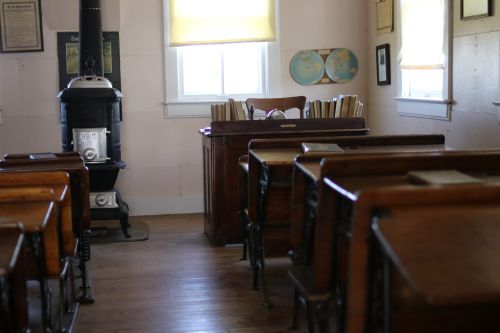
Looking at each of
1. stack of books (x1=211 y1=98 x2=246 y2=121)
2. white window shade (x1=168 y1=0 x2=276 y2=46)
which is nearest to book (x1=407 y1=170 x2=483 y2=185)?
stack of books (x1=211 y1=98 x2=246 y2=121)

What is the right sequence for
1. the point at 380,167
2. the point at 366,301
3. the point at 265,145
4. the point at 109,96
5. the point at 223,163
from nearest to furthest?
the point at 366,301 < the point at 380,167 < the point at 265,145 < the point at 223,163 < the point at 109,96

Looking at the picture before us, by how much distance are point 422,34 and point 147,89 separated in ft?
8.02

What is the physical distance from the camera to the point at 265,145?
3.74m

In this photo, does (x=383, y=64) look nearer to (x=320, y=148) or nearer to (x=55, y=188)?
(x=320, y=148)

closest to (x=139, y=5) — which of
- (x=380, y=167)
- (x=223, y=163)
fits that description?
(x=223, y=163)

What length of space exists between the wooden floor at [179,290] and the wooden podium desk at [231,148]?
0.16m

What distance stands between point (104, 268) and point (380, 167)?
2.59 metres

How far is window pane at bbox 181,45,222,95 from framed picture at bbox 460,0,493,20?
2493 mm

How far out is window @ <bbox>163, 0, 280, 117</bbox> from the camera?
609 centimetres

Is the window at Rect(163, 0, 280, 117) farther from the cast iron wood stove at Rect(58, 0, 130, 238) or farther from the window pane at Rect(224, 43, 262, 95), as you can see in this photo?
the cast iron wood stove at Rect(58, 0, 130, 238)

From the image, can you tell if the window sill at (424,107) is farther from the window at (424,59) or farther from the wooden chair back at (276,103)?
the wooden chair back at (276,103)

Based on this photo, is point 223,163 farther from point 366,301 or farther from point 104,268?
point 366,301

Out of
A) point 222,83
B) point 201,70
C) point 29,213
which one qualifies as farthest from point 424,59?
point 29,213

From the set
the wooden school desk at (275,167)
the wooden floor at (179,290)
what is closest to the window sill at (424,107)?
the wooden school desk at (275,167)
